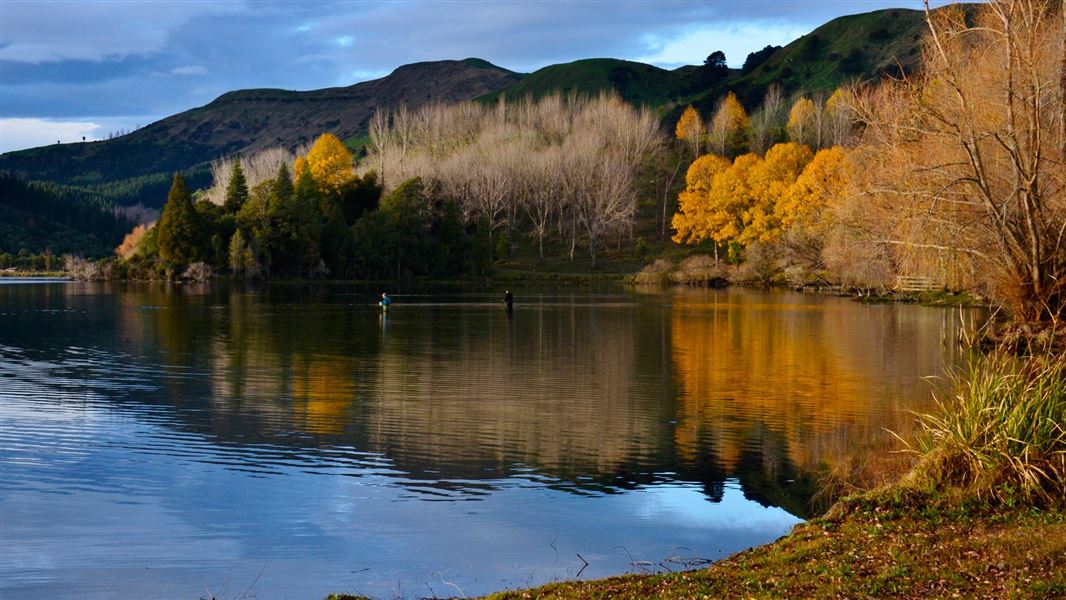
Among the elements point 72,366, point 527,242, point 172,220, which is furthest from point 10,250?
point 72,366

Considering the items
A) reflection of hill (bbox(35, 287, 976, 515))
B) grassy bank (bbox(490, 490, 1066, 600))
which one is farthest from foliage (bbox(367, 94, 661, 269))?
grassy bank (bbox(490, 490, 1066, 600))

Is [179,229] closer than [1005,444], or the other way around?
[1005,444]

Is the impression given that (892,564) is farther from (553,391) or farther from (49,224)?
(49,224)

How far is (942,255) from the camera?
2992 centimetres

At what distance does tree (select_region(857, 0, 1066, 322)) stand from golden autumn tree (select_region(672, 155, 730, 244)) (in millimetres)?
68795

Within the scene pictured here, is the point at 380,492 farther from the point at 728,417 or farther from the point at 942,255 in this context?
the point at 942,255

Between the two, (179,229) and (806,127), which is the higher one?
(806,127)

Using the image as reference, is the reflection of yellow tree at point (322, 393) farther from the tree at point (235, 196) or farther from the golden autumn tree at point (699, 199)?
the tree at point (235, 196)

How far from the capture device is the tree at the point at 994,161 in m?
25.2

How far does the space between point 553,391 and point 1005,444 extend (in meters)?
14.2

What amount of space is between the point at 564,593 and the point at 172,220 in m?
99.6

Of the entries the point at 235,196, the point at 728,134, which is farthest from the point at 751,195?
the point at 235,196

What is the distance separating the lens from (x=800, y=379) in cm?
2717

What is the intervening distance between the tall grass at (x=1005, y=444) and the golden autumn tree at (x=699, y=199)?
89078mm
